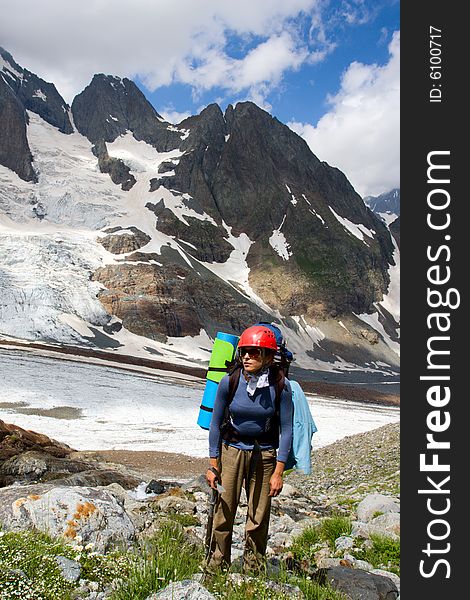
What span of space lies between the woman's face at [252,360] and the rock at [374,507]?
6300 millimetres

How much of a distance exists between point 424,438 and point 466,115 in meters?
3.69

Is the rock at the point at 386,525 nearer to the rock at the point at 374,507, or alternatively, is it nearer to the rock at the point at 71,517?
the rock at the point at 374,507

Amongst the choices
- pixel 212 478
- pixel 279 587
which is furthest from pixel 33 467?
pixel 279 587

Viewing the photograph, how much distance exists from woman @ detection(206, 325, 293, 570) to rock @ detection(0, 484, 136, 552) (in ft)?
4.59

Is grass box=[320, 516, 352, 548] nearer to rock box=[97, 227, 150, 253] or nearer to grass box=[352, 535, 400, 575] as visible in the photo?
grass box=[352, 535, 400, 575]

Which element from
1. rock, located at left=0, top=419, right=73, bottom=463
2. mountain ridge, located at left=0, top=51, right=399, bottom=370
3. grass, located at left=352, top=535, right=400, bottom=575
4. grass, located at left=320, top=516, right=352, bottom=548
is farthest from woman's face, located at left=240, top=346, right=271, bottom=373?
mountain ridge, located at left=0, top=51, right=399, bottom=370

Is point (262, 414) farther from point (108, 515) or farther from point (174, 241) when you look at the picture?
point (174, 241)

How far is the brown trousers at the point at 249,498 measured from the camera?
17.3 feet

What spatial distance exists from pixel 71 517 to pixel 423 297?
16.0 feet

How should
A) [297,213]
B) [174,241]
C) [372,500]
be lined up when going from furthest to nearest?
[297,213] < [174,241] < [372,500]

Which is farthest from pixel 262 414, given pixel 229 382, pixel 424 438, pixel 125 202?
pixel 125 202

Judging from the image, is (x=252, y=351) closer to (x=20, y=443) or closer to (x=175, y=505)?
(x=175, y=505)

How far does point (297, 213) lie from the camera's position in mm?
183250

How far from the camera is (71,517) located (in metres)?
5.79
